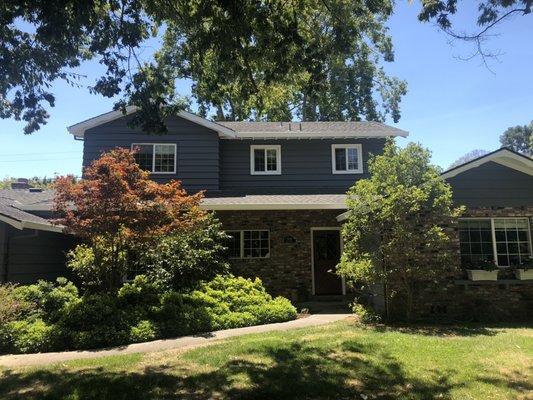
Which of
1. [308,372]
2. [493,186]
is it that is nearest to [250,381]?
[308,372]

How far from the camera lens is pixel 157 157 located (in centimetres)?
1611

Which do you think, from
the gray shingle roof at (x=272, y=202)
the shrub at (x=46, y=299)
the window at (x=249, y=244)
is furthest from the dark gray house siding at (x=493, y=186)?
the shrub at (x=46, y=299)

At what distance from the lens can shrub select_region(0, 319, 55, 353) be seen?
8242 millimetres

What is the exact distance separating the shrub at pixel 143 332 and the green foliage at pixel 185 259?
7.92ft

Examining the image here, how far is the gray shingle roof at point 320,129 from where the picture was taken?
1664 centimetres

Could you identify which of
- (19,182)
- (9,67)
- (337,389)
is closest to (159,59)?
(9,67)

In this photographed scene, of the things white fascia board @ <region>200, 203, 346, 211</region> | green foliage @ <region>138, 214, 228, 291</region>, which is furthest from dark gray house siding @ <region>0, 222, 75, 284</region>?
white fascia board @ <region>200, 203, 346, 211</region>

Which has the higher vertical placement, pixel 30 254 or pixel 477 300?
pixel 30 254

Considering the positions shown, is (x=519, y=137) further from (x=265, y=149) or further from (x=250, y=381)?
(x=250, y=381)

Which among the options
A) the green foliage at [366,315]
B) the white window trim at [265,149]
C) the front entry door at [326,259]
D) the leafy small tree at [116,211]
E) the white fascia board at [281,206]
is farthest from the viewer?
the white window trim at [265,149]

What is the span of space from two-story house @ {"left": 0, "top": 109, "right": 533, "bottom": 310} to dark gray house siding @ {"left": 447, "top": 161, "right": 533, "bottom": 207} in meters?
0.03

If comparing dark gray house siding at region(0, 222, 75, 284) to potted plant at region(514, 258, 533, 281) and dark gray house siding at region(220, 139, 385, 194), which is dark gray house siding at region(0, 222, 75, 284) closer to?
dark gray house siding at region(220, 139, 385, 194)

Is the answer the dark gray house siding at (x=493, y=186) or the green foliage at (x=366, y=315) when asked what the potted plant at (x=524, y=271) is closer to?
the dark gray house siding at (x=493, y=186)

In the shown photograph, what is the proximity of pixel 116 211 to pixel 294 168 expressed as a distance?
8.09m
